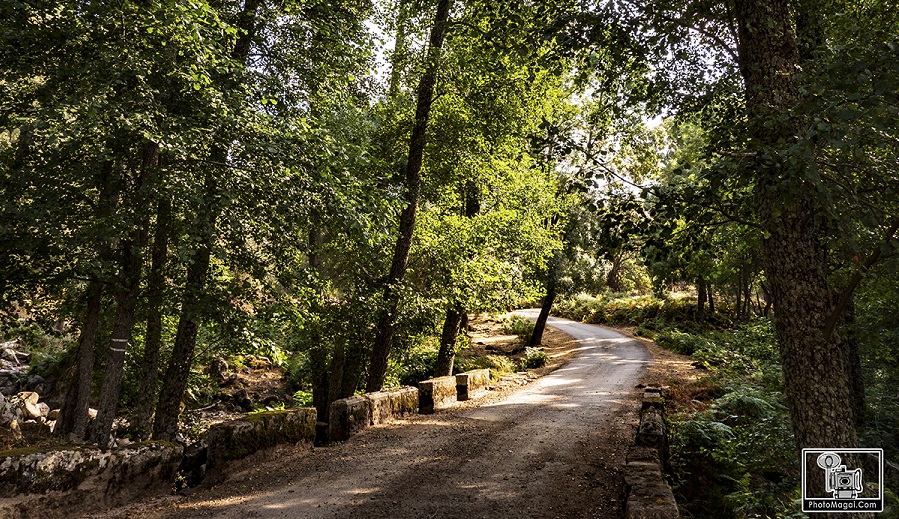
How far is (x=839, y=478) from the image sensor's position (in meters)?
4.65

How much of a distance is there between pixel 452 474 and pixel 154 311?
19.7 feet

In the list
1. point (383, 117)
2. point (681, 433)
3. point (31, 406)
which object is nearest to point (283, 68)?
point (383, 117)

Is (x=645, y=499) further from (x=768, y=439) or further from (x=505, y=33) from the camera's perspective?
(x=505, y=33)

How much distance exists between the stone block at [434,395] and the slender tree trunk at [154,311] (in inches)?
216

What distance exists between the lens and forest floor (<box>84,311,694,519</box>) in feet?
17.5

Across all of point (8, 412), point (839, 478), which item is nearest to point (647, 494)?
point (839, 478)

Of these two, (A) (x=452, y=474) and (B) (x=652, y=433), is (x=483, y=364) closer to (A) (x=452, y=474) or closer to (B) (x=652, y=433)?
(B) (x=652, y=433)

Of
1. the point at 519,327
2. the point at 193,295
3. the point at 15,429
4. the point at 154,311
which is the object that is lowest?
the point at 15,429

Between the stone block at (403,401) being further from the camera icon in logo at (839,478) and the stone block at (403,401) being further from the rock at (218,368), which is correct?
the rock at (218,368)

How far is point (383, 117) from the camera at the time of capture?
13.0m

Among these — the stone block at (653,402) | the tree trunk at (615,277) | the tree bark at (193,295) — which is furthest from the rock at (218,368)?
the tree trunk at (615,277)

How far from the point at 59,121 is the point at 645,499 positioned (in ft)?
25.9

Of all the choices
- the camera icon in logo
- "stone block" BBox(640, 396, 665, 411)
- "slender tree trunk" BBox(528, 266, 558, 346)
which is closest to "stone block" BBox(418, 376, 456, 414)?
"stone block" BBox(640, 396, 665, 411)

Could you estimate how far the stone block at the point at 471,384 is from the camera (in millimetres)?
12398
